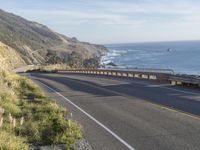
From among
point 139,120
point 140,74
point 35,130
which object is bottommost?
point 139,120

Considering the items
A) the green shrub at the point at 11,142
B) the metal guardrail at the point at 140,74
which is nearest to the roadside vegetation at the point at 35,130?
the green shrub at the point at 11,142

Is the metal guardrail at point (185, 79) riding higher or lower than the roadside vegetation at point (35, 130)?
higher

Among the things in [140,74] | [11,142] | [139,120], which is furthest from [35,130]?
[140,74]

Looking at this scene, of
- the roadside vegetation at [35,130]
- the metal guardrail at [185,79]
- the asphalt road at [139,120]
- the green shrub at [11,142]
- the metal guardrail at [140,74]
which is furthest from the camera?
the metal guardrail at [140,74]

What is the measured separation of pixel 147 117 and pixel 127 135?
3.46 metres

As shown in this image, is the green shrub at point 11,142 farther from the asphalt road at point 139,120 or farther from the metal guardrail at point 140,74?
the metal guardrail at point 140,74

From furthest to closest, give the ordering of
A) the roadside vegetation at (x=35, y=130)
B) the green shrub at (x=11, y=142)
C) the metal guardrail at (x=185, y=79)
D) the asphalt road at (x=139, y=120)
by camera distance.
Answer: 1. the metal guardrail at (x=185, y=79)
2. the asphalt road at (x=139, y=120)
3. the roadside vegetation at (x=35, y=130)
4. the green shrub at (x=11, y=142)

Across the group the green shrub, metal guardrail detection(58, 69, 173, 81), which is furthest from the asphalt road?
metal guardrail detection(58, 69, 173, 81)

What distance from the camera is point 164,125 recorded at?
14.1m

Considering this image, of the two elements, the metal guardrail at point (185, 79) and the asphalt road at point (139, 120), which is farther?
Answer: the metal guardrail at point (185, 79)

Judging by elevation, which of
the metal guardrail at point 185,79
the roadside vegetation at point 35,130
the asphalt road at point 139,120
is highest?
the metal guardrail at point 185,79

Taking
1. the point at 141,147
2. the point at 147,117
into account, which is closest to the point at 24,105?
the point at 147,117

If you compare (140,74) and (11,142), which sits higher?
(140,74)

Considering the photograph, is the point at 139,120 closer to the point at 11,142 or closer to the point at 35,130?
the point at 35,130
